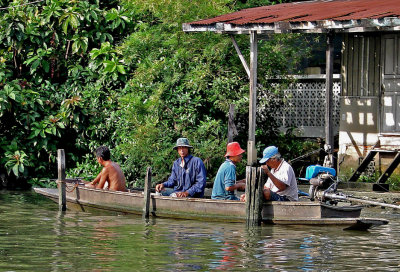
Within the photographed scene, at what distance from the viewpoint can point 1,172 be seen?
22719 mm

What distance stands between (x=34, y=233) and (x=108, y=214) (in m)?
3.09

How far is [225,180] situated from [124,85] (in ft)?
26.8

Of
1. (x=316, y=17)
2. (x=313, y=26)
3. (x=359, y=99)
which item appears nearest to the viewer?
(x=313, y=26)

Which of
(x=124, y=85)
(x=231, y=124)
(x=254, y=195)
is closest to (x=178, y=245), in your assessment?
(x=254, y=195)

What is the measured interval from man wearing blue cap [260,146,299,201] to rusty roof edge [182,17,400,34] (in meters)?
3.52

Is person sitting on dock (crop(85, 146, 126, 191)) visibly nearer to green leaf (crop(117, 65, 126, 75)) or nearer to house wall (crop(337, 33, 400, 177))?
green leaf (crop(117, 65, 126, 75))

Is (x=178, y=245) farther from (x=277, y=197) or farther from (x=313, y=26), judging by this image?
(x=313, y=26)

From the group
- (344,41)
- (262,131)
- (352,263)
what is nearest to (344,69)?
(344,41)

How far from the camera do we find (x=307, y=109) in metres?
23.0

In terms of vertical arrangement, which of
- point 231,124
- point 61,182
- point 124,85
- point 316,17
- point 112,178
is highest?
point 316,17

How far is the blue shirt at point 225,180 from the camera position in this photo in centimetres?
1558

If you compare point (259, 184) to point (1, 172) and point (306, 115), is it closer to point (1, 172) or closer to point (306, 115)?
→ point (306, 115)

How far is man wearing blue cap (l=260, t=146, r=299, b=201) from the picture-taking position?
49.3ft

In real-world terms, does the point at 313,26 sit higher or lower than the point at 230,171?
higher
